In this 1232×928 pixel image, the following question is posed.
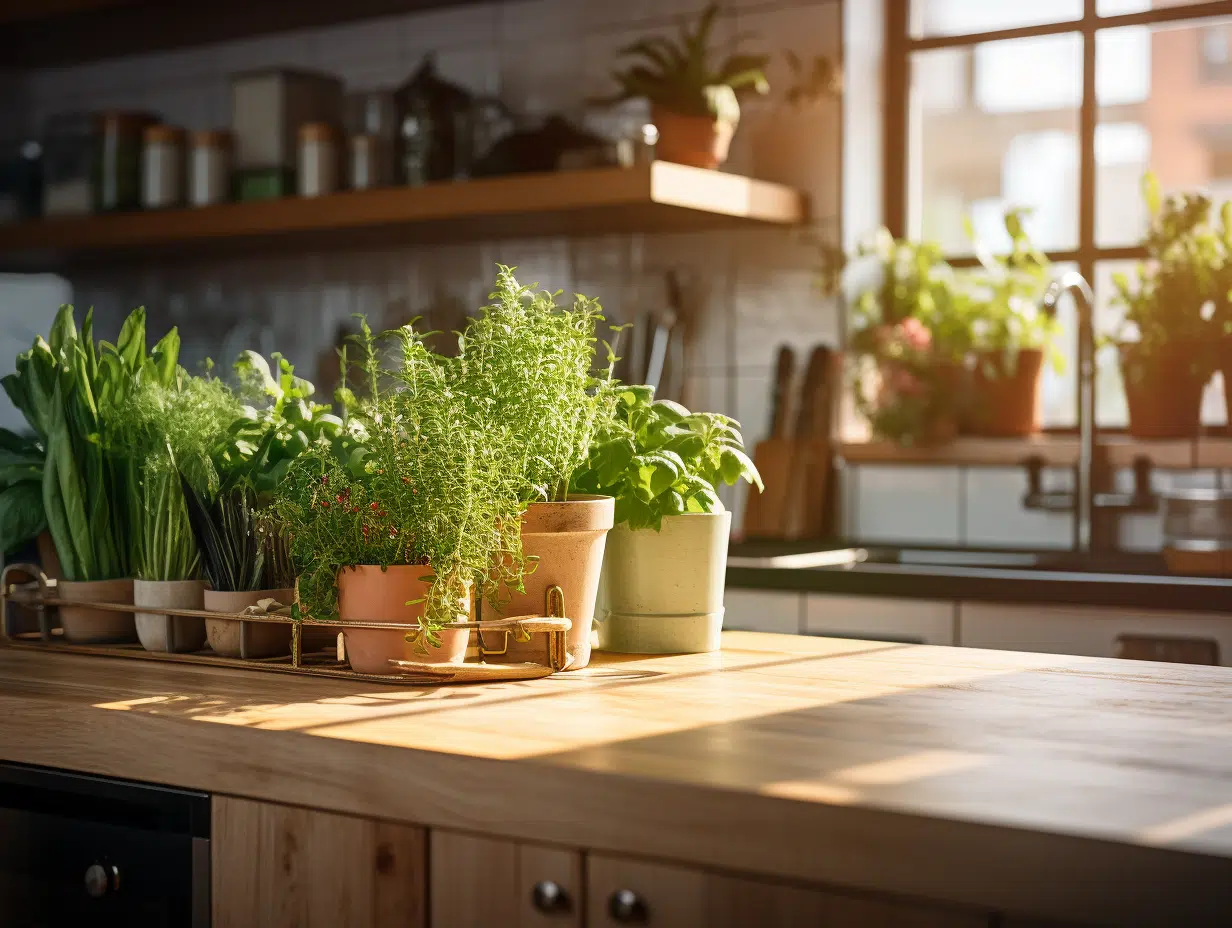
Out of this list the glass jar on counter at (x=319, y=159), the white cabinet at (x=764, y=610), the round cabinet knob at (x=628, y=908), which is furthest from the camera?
the glass jar on counter at (x=319, y=159)

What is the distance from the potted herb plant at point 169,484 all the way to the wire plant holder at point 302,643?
0.01 metres

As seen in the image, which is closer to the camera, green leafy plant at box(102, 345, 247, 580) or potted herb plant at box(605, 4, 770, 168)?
green leafy plant at box(102, 345, 247, 580)

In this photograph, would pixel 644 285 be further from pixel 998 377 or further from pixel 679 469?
pixel 679 469

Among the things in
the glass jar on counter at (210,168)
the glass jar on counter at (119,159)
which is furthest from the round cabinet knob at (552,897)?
the glass jar on counter at (119,159)

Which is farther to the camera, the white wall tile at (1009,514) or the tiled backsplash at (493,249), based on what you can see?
the tiled backsplash at (493,249)

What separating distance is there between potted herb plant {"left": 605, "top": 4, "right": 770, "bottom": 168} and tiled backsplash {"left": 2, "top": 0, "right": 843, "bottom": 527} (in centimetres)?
11

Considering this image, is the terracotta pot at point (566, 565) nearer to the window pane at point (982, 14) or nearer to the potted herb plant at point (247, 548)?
the potted herb plant at point (247, 548)

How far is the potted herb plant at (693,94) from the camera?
2.74 m

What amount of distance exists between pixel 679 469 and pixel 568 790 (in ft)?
1.56

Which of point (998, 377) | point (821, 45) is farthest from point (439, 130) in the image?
point (998, 377)

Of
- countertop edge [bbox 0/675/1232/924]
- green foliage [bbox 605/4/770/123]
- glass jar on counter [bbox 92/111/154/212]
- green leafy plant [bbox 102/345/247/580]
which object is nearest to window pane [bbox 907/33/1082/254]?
green foliage [bbox 605/4/770/123]

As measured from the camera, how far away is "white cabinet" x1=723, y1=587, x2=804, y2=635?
2248 mm

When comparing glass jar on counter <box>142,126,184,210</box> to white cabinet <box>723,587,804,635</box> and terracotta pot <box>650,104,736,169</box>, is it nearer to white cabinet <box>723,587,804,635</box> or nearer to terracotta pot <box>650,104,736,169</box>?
terracotta pot <box>650,104,736,169</box>

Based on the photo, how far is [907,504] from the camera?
2.81 meters
